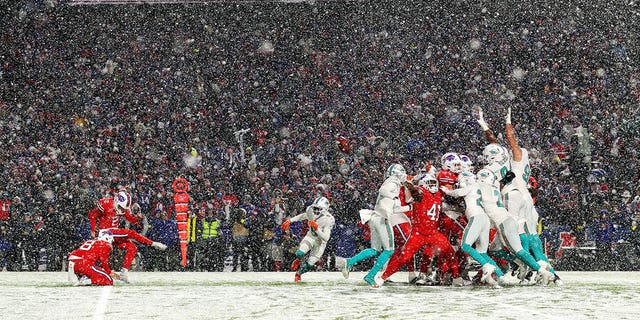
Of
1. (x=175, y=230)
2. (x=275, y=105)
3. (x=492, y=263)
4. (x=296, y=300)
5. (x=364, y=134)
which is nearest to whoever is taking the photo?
(x=296, y=300)

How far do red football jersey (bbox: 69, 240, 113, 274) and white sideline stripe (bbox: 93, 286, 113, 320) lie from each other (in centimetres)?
92

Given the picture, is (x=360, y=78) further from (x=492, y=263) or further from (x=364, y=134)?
(x=492, y=263)

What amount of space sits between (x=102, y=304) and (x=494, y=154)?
230 inches

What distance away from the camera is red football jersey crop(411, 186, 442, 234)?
12445 millimetres

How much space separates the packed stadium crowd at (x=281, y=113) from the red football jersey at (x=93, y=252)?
5.02m

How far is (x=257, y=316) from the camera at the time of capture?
27.8 feet

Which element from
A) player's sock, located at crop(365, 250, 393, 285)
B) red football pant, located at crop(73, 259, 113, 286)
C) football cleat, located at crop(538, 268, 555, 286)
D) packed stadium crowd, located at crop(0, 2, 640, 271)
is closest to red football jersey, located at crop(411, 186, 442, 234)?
player's sock, located at crop(365, 250, 393, 285)

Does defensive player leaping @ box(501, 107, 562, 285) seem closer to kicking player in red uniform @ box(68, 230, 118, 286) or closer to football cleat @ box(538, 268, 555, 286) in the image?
football cleat @ box(538, 268, 555, 286)

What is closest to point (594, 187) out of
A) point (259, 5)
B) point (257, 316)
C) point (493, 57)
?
point (493, 57)

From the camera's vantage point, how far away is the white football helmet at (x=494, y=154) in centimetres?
1317

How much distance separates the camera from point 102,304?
9930 millimetres

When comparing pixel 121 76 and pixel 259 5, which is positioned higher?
pixel 259 5

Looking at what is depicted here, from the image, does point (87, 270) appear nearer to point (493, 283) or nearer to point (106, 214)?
point (106, 214)

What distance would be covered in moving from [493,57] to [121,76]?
1291 centimetres
